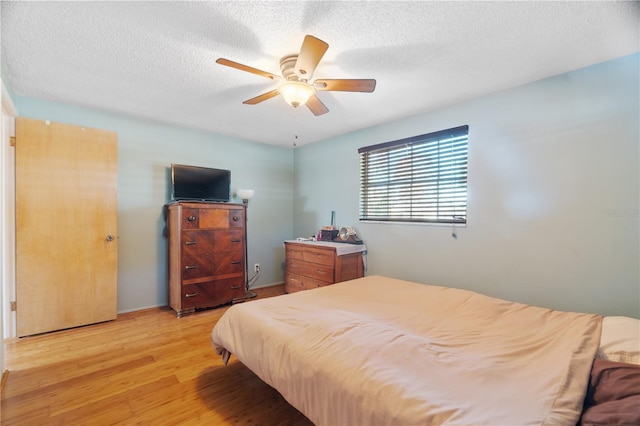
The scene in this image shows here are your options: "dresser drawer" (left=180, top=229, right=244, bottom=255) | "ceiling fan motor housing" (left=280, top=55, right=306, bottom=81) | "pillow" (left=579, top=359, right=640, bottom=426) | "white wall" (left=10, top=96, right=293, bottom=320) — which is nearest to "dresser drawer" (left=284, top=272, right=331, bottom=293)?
"dresser drawer" (left=180, top=229, right=244, bottom=255)

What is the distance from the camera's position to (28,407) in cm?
163

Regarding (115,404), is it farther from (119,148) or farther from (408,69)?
(408,69)

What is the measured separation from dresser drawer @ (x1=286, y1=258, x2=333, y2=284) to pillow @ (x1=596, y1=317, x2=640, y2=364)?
89.5 inches

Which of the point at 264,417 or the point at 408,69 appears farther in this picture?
the point at 408,69

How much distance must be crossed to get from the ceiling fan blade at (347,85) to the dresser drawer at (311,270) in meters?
2.00

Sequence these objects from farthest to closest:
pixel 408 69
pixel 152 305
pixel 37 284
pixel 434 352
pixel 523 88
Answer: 1. pixel 152 305
2. pixel 37 284
3. pixel 523 88
4. pixel 408 69
5. pixel 434 352

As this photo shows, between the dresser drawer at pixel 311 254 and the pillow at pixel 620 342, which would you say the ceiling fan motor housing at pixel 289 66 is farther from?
the pillow at pixel 620 342

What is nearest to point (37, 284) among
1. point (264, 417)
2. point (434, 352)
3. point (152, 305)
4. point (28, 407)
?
point (152, 305)

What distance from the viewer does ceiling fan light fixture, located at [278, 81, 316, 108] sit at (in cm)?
196

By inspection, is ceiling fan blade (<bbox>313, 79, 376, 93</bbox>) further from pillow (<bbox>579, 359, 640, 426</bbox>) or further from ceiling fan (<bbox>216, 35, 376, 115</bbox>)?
pillow (<bbox>579, 359, 640, 426</bbox>)

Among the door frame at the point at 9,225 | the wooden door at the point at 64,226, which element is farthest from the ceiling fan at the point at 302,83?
the door frame at the point at 9,225

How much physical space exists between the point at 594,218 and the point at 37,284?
4836 millimetres

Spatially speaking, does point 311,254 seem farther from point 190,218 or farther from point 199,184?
point 199,184

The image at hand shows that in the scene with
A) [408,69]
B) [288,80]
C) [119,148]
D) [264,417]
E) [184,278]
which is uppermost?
[408,69]
